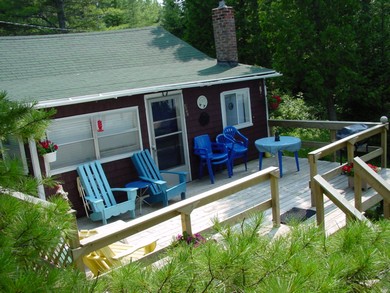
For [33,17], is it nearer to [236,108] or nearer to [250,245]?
[236,108]

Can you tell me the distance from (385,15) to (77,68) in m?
8.49

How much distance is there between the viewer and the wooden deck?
6211 millimetres

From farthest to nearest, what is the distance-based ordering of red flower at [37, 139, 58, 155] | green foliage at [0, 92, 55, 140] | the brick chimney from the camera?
the brick chimney
red flower at [37, 139, 58, 155]
green foliage at [0, 92, 55, 140]

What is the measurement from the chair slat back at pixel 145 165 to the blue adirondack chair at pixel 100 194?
714 mm

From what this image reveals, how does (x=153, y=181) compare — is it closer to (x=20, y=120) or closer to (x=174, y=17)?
(x=20, y=120)

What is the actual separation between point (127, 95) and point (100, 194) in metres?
1.72

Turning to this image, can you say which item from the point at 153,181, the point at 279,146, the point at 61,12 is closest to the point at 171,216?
the point at 153,181

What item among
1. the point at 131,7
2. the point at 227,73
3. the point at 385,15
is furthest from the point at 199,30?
the point at 131,7

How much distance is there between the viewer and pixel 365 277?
2121 millimetres

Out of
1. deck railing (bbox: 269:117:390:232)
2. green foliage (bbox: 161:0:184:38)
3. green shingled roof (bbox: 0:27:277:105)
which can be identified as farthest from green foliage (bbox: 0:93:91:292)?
green foliage (bbox: 161:0:184:38)

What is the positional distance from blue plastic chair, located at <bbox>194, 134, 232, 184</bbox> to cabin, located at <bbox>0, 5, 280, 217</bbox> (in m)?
0.17

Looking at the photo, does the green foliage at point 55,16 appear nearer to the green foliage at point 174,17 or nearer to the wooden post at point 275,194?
the green foliage at point 174,17

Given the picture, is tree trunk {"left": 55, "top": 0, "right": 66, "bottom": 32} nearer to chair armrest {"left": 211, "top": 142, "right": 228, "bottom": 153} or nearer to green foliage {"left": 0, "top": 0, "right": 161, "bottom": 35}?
green foliage {"left": 0, "top": 0, "right": 161, "bottom": 35}

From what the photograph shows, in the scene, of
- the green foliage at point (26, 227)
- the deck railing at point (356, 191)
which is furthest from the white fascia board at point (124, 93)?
the green foliage at point (26, 227)
